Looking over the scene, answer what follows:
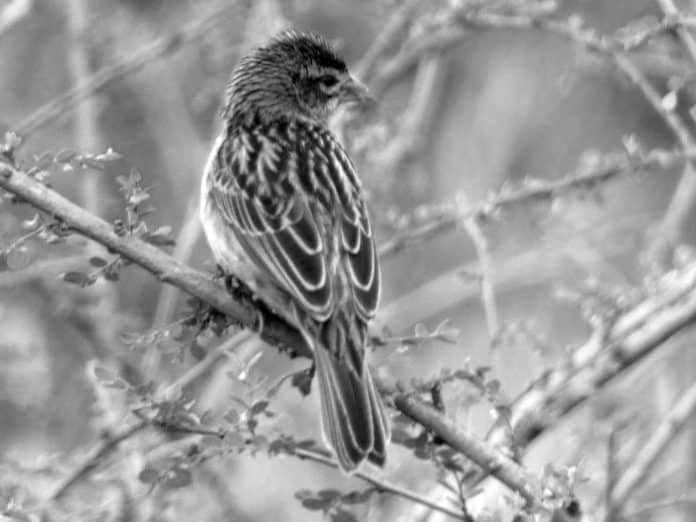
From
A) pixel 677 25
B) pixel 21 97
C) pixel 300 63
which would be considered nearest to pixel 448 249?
pixel 21 97

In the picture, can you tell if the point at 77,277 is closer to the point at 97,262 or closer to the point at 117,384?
the point at 97,262

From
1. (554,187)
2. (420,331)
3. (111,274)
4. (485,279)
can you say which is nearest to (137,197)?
(111,274)

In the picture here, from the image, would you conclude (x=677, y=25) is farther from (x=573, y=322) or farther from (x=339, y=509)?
(x=573, y=322)

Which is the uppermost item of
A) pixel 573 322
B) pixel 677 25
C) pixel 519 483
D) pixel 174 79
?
pixel 174 79

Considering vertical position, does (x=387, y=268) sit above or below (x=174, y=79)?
below

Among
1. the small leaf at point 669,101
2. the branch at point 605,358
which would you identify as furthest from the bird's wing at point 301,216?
the small leaf at point 669,101

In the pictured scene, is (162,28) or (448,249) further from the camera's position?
(448,249)

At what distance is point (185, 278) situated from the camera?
363 cm

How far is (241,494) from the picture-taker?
744cm

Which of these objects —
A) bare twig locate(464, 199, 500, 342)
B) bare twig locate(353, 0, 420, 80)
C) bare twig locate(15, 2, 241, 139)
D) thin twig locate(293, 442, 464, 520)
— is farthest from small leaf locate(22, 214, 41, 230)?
bare twig locate(353, 0, 420, 80)

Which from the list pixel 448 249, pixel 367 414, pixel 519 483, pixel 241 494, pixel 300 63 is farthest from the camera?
pixel 448 249

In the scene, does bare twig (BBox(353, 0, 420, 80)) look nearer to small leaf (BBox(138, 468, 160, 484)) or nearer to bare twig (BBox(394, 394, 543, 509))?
bare twig (BBox(394, 394, 543, 509))

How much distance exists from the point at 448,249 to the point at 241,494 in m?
2.42

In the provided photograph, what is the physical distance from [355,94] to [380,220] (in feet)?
1.68
